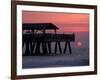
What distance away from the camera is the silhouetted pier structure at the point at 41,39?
2293 millimetres

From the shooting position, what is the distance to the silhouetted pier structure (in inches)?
90.3

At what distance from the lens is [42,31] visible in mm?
2334

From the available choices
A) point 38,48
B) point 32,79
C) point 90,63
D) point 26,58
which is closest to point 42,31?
point 38,48

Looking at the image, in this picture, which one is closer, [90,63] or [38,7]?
[38,7]

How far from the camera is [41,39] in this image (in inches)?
92.0

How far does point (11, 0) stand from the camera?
2189mm

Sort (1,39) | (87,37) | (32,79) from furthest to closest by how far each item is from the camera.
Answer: (87,37), (32,79), (1,39)

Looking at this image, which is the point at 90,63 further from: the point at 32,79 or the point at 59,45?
the point at 32,79

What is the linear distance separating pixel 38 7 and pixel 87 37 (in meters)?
0.67

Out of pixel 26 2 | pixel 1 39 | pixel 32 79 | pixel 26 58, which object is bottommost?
pixel 32 79

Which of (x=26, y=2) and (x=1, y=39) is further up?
(x=26, y=2)

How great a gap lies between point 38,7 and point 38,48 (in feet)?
1.45

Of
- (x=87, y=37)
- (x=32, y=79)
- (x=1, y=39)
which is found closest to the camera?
(x=1, y=39)

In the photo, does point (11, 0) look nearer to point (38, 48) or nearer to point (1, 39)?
point (1, 39)
